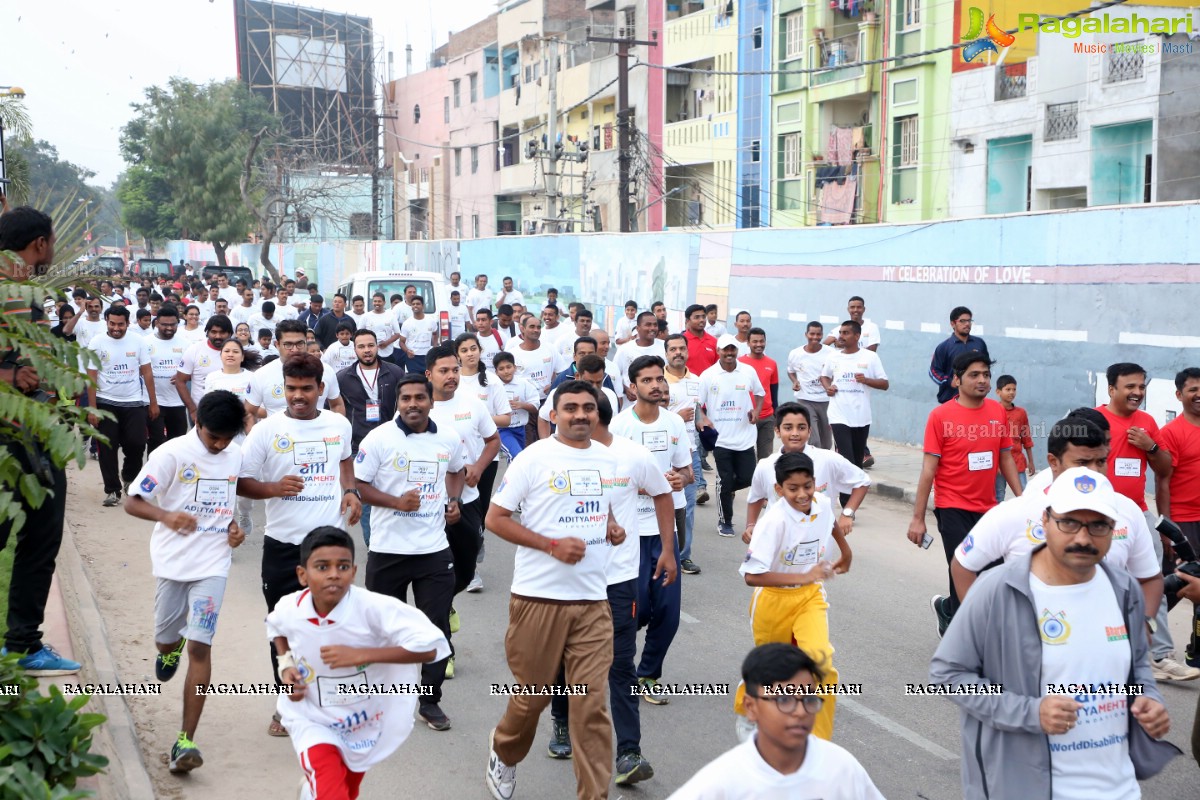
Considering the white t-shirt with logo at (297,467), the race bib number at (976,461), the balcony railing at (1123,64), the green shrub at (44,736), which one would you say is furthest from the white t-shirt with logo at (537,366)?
the balcony railing at (1123,64)

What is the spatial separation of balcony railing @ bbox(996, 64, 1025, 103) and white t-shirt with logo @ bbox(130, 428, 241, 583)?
24941 mm

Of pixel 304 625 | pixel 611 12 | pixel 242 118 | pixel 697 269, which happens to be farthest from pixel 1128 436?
pixel 242 118

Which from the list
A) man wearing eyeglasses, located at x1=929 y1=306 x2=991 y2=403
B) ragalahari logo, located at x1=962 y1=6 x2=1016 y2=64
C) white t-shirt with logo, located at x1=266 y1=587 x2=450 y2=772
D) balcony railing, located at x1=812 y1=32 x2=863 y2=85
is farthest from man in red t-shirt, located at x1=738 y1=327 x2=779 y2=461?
balcony railing, located at x1=812 y1=32 x2=863 y2=85

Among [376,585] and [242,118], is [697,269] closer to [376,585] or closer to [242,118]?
[376,585]

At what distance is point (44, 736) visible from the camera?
382 cm

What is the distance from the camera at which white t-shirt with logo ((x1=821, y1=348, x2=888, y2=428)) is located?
12.2 m

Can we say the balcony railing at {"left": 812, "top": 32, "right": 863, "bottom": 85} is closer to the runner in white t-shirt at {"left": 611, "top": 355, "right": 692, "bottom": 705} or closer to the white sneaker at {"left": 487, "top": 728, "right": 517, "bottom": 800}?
the runner in white t-shirt at {"left": 611, "top": 355, "right": 692, "bottom": 705}

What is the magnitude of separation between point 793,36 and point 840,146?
157 inches

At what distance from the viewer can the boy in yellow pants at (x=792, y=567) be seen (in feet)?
18.8

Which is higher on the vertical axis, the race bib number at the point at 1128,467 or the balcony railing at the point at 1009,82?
the balcony railing at the point at 1009,82

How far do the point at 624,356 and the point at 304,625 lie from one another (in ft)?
26.9

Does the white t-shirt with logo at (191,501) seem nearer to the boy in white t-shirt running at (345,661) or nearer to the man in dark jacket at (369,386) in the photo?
the boy in white t-shirt running at (345,661)

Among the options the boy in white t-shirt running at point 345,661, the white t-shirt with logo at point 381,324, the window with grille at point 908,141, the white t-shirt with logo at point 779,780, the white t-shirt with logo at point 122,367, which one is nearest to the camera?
the white t-shirt with logo at point 779,780

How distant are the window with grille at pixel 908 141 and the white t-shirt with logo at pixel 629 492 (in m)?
25.9
